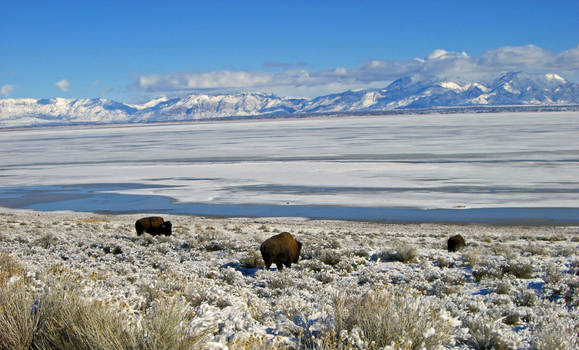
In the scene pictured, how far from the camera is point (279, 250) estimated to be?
9383 millimetres

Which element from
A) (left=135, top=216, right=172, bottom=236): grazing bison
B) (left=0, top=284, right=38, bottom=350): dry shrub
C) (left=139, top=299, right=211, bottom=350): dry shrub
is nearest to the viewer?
(left=139, top=299, right=211, bottom=350): dry shrub

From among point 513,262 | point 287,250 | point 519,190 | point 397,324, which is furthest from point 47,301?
point 519,190

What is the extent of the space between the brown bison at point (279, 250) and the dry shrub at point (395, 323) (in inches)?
187

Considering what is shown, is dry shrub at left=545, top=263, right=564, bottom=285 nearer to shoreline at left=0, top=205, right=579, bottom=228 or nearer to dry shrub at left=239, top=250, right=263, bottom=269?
dry shrub at left=239, top=250, right=263, bottom=269

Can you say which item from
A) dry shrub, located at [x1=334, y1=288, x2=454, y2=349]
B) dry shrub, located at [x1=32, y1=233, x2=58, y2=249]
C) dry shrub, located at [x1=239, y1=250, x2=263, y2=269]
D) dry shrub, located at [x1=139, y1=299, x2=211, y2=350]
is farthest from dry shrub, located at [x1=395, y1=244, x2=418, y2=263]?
dry shrub, located at [x1=32, y1=233, x2=58, y2=249]

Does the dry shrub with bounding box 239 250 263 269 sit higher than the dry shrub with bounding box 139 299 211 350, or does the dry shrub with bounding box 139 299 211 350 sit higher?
the dry shrub with bounding box 139 299 211 350

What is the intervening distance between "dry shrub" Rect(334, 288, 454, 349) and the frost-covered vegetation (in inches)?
0.5

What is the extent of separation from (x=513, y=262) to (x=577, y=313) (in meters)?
2.98

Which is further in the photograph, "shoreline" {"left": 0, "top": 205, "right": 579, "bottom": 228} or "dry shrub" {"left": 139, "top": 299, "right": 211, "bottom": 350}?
"shoreline" {"left": 0, "top": 205, "right": 579, "bottom": 228}

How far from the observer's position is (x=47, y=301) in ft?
14.5

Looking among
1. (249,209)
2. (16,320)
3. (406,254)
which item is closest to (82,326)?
(16,320)

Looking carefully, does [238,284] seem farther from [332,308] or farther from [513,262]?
[513,262]

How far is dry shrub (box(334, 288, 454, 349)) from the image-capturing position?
4129 millimetres

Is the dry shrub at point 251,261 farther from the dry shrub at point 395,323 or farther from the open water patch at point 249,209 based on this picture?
the open water patch at point 249,209
